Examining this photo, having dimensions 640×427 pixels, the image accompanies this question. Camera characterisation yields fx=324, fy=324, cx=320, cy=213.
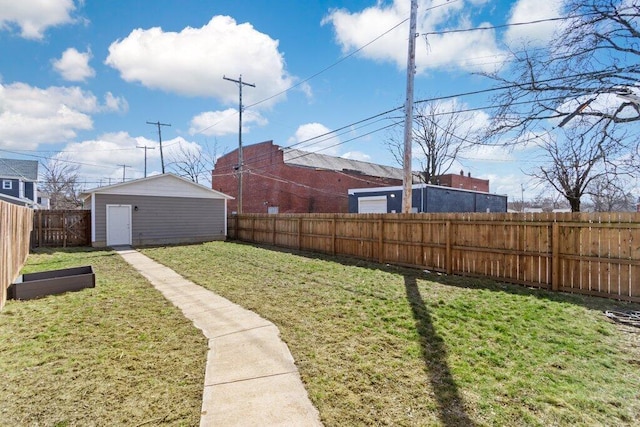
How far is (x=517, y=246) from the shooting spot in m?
6.92

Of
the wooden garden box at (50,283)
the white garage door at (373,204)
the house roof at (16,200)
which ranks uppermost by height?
the house roof at (16,200)

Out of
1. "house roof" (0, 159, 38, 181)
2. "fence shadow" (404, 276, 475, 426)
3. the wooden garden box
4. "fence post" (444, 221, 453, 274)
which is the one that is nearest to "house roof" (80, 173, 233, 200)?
the wooden garden box

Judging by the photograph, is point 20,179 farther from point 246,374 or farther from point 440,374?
point 440,374

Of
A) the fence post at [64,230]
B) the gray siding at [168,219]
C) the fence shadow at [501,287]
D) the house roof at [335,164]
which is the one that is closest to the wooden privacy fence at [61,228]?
the fence post at [64,230]

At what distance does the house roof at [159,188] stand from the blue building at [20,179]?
63.2ft

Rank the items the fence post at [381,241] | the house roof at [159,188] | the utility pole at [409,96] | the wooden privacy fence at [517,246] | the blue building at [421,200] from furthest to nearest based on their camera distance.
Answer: the blue building at [421,200], the house roof at [159,188], the fence post at [381,241], the utility pole at [409,96], the wooden privacy fence at [517,246]

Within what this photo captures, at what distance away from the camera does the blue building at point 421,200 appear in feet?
59.8

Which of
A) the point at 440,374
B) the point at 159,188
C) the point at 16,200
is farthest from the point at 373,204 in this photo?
the point at 16,200

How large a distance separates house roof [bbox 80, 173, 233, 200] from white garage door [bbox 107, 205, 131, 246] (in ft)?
2.62

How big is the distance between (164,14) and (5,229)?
339 inches

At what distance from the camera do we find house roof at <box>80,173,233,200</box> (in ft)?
49.4

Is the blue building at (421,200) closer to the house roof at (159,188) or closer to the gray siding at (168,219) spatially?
the gray siding at (168,219)

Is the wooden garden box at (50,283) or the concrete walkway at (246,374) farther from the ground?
the wooden garden box at (50,283)

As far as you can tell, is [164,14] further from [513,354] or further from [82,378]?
[513,354]
